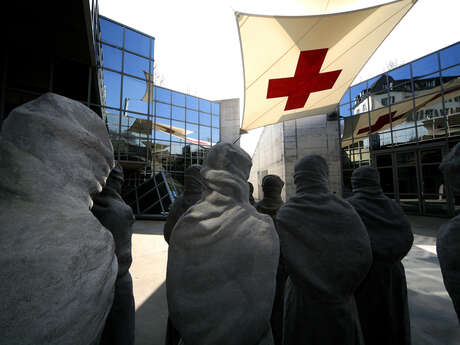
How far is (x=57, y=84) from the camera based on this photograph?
8.07 metres

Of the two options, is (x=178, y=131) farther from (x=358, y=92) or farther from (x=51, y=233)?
(x=51, y=233)

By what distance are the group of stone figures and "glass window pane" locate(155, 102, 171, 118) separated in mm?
14974

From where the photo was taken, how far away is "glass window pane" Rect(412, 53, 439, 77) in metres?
10.9

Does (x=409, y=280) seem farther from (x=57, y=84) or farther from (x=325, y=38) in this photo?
(x=57, y=84)

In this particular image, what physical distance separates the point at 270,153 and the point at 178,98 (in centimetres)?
862

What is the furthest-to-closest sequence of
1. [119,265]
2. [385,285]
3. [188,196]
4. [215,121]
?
[215,121] < [188,196] < [385,285] < [119,265]

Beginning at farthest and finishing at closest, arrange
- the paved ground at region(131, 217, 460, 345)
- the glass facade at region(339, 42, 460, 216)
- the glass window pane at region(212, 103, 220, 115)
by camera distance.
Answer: the glass window pane at region(212, 103, 220, 115) → the glass facade at region(339, 42, 460, 216) → the paved ground at region(131, 217, 460, 345)

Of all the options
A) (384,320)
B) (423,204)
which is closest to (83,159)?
(384,320)

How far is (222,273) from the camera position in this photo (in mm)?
1161

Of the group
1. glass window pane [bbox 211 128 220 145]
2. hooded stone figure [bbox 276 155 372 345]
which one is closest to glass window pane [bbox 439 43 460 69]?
hooded stone figure [bbox 276 155 372 345]

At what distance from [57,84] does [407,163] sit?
1666 centimetres

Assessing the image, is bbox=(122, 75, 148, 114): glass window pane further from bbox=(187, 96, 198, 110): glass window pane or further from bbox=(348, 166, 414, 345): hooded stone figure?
bbox=(348, 166, 414, 345): hooded stone figure

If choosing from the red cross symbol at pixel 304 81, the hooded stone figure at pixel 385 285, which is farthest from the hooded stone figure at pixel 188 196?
the red cross symbol at pixel 304 81

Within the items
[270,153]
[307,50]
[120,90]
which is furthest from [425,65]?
[120,90]
